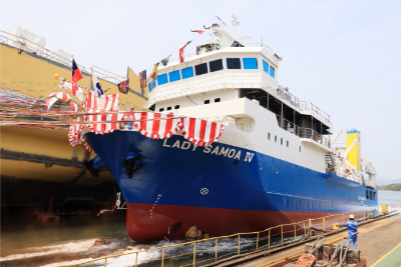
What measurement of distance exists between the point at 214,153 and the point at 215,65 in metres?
4.87

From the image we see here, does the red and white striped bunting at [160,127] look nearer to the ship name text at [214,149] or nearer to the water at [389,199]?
the ship name text at [214,149]

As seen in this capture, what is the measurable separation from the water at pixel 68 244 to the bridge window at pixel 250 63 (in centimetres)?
718

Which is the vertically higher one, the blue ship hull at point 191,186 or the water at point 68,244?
the blue ship hull at point 191,186

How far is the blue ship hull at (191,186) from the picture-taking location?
9484 millimetres

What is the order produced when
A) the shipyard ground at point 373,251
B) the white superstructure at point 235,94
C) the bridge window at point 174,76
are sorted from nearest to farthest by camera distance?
the shipyard ground at point 373,251, the white superstructure at point 235,94, the bridge window at point 174,76

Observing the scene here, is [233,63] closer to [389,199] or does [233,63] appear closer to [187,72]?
[187,72]

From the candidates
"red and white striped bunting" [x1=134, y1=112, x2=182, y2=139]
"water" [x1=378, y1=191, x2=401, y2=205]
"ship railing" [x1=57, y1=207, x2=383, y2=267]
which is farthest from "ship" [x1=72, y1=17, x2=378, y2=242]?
"water" [x1=378, y1=191, x2=401, y2=205]

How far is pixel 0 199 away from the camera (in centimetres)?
1562

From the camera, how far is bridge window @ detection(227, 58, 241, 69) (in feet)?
41.7

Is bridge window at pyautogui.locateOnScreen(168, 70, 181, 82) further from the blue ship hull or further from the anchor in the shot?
the anchor

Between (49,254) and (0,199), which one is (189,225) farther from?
(0,199)

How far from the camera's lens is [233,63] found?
41.7 feet

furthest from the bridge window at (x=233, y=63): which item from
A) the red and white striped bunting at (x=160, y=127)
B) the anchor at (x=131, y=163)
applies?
the anchor at (x=131, y=163)

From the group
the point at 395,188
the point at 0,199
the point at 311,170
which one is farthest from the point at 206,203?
the point at 395,188
